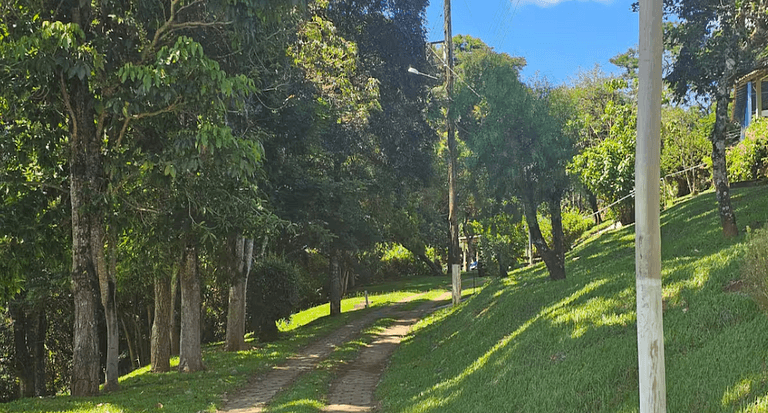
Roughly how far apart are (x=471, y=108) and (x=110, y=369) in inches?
403

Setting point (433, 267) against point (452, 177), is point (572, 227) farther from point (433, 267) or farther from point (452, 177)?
point (433, 267)

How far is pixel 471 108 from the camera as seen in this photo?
17.4m

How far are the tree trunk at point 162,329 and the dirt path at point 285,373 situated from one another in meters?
3.07

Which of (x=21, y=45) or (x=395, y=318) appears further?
(x=395, y=318)

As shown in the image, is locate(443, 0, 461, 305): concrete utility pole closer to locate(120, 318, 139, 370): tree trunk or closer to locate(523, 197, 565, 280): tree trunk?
locate(523, 197, 565, 280): tree trunk

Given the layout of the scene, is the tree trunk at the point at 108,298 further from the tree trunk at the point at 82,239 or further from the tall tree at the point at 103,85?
the tree trunk at the point at 82,239

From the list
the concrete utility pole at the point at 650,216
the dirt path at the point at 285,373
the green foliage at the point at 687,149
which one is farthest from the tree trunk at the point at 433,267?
the concrete utility pole at the point at 650,216

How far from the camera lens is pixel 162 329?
56.5 feet

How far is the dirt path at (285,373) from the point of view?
11.8 m

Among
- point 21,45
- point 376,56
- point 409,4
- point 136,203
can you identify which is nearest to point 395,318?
point 376,56

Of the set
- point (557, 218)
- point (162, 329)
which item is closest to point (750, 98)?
point (557, 218)

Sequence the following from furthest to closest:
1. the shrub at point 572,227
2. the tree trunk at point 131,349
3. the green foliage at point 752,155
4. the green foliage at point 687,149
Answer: the shrub at point 572,227, the green foliage at point 687,149, the tree trunk at point 131,349, the green foliage at point 752,155

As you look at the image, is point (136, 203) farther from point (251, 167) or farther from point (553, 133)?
point (553, 133)

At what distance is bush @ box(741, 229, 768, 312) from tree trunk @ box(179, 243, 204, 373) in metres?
11.4
